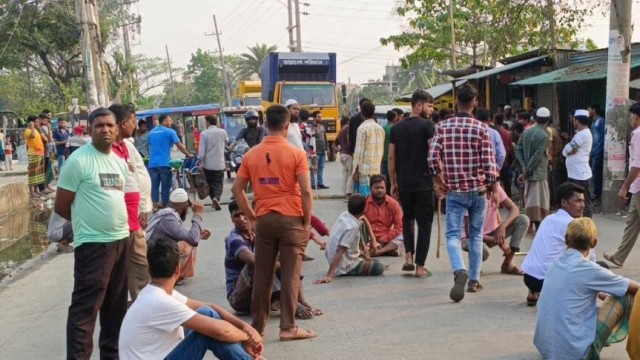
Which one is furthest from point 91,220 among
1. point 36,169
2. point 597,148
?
A: point 36,169

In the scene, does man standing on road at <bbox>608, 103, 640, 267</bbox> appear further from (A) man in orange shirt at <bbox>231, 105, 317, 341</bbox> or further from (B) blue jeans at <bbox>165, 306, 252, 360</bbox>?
(B) blue jeans at <bbox>165, 306, 252, 360</bbox>

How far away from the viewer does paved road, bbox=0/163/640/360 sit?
5.56m

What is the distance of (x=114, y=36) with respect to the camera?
41906 mm

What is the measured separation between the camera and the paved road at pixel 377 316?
5.56 metres

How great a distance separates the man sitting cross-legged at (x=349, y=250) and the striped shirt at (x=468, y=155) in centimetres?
128

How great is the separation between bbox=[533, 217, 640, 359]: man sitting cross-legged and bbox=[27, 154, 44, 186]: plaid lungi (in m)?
14.8

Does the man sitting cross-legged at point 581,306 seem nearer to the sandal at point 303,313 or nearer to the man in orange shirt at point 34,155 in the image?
the sandal at point 303,313

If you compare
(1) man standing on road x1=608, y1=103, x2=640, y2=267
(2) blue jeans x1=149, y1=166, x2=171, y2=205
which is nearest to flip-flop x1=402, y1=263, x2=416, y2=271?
(1) man standing on road x1=608, y1=103, x2=640, y2=267

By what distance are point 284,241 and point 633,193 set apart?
13.4 ft

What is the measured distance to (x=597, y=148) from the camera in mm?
12828

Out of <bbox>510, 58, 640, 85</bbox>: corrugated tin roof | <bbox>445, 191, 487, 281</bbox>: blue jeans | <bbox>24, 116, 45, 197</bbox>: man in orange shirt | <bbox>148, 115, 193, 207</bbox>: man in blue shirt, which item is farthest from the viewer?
<bbox>24, 116, 45, 197</bbox>: man in orange shirt

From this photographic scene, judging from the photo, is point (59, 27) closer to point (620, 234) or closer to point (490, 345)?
point (620, 234)

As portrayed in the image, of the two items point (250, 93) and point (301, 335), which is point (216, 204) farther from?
point (250, 93)

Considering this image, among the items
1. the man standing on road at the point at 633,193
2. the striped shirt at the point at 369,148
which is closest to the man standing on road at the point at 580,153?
the man standing on road at the point at 633,193
